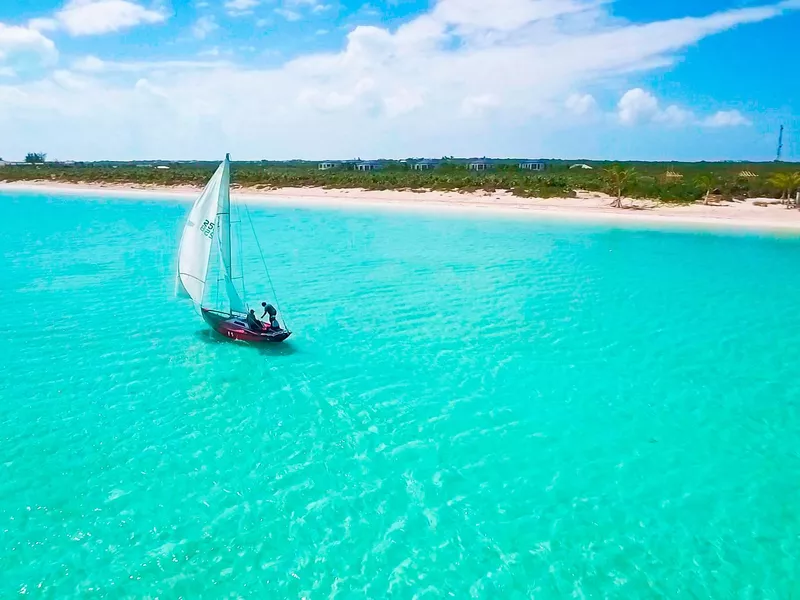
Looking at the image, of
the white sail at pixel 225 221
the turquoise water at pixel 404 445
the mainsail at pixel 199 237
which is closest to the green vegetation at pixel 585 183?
the turquoise water at pixel 404 445

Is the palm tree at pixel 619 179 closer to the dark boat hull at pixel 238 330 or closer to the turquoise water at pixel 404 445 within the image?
the turquoise water at pixel 404 445

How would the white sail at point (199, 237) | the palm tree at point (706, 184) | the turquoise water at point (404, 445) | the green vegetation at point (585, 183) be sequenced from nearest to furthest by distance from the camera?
the turquoise water at point (404, 445), the white sail at point (199, 237), the palm tree at point (706, 184), the green vegetation at point (585, 183)

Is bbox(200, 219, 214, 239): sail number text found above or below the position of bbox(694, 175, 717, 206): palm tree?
below

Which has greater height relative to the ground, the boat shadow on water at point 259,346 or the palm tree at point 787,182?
the palm tree at point 787,182

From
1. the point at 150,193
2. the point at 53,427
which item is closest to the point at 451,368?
the point at 53,427

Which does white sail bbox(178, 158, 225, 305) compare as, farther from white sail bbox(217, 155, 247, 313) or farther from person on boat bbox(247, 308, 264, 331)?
person on boat bbox(247, 308, 264, 331)

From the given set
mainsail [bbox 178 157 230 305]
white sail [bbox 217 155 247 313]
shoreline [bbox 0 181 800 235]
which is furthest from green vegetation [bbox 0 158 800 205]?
mainsail [bbox 178 157 230 305]

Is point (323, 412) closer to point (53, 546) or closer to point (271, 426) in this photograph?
point (271, 426)
